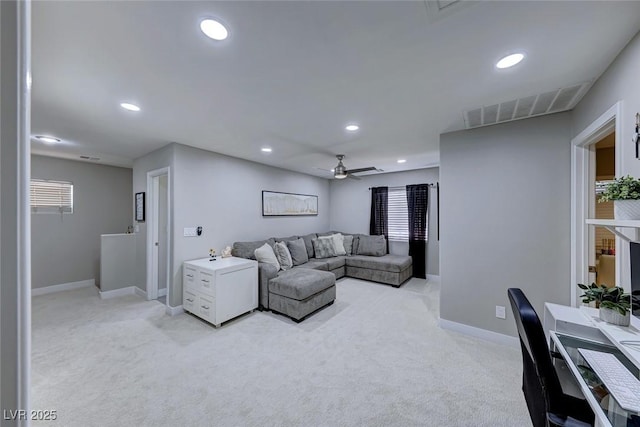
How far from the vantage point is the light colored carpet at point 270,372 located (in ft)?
5.89

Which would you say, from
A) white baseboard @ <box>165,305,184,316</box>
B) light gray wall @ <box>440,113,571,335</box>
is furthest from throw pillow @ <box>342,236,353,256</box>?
white baseboard @ <box>165,305,184,316</box>

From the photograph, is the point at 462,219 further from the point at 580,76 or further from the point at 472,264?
the point at 580,76

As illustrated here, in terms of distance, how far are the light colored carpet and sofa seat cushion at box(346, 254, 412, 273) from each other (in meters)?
1.43

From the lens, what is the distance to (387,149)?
3834 mm

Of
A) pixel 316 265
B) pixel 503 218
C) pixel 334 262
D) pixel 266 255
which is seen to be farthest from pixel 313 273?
pixel 503 218

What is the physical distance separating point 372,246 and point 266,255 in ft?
8.61

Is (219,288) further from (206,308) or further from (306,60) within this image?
(306,60)

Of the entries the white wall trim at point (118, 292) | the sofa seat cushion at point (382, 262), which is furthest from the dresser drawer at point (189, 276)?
the sofa seat cushion at point (382, 262)

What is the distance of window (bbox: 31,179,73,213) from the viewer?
4.30 metres

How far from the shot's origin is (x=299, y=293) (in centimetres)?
323

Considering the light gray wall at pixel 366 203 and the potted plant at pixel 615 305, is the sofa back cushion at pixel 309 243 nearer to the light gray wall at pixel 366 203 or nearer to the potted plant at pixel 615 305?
the light gray wall at pixel 366 203

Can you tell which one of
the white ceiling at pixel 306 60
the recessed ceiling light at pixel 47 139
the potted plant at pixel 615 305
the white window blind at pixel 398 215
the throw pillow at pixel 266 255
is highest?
the white ceiling at pixel 306 60

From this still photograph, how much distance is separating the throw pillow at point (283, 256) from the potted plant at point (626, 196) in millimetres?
3819

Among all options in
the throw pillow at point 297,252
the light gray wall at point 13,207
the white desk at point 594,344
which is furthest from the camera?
the throw pillow at point 297,252
